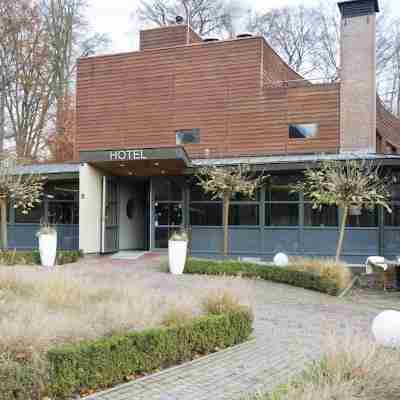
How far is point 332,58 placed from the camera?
1315 inches

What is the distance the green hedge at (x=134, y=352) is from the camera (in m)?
4.71

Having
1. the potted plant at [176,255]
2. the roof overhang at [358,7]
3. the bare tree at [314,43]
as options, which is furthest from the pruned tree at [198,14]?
the potted plant at [176,255]

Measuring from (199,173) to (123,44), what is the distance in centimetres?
2056

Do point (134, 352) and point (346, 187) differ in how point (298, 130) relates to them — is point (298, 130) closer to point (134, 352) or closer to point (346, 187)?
point (346, 187)

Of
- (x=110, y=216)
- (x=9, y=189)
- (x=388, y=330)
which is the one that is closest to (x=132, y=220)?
(x=110, y=216)

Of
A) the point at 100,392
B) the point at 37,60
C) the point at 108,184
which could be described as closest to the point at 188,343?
the point at 100,392

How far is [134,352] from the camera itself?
5.42 m

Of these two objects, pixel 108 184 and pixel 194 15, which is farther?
pixel 194 15

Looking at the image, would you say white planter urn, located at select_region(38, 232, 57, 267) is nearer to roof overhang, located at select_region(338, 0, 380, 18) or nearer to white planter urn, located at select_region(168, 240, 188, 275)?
white planter urn, located at select_region(168, 240, 188, 275)

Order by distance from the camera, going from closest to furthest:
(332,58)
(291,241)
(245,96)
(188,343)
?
(188,343) → (291,241) → (245,96) → (332,58)

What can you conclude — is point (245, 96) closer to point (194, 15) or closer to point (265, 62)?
point (265, 62)

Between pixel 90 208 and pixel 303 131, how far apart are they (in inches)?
339

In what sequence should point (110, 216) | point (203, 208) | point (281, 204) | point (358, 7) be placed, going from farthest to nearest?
point (358, 7)
point (110, 216)
point (203, 208)
point (281, 204)

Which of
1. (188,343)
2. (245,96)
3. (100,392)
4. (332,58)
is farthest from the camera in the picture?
(332,58)
